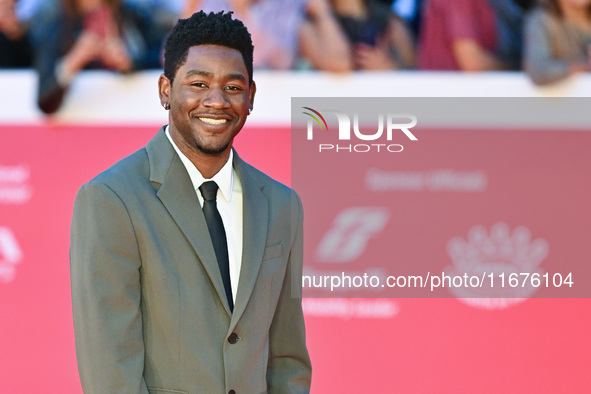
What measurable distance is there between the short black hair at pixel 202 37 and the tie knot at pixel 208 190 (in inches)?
8.6

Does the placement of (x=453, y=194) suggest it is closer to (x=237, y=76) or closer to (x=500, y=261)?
(x=500, y=261)

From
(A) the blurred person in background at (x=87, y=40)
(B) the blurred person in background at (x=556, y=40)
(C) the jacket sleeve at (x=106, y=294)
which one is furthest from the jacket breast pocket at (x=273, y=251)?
(B) the blurred person in background at (x=556, y=40)

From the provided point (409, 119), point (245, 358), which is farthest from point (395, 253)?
point (245, 358)

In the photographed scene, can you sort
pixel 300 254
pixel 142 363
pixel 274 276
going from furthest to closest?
1. pixel 300 254
2. pixel 274 276
3. pixel 142 363

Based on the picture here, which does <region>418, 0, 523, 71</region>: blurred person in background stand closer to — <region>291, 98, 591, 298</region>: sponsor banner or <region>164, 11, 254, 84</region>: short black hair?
<region>291, 98, 591, 298</region>: sponsor banner

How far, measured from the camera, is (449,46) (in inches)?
117

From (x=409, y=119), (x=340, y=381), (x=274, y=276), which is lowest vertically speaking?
(x=340, y=381)

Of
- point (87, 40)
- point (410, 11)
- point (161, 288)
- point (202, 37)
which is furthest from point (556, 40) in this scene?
point (161, 288)

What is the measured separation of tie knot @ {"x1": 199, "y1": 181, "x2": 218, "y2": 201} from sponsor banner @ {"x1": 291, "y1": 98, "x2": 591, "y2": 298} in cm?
144

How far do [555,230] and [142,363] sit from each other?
203 cm

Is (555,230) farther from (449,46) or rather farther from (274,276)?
(274,276)

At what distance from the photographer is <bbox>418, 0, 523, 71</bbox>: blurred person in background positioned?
295 cm

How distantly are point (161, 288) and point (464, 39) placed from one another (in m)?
1.97

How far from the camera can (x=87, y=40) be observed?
117 inches
